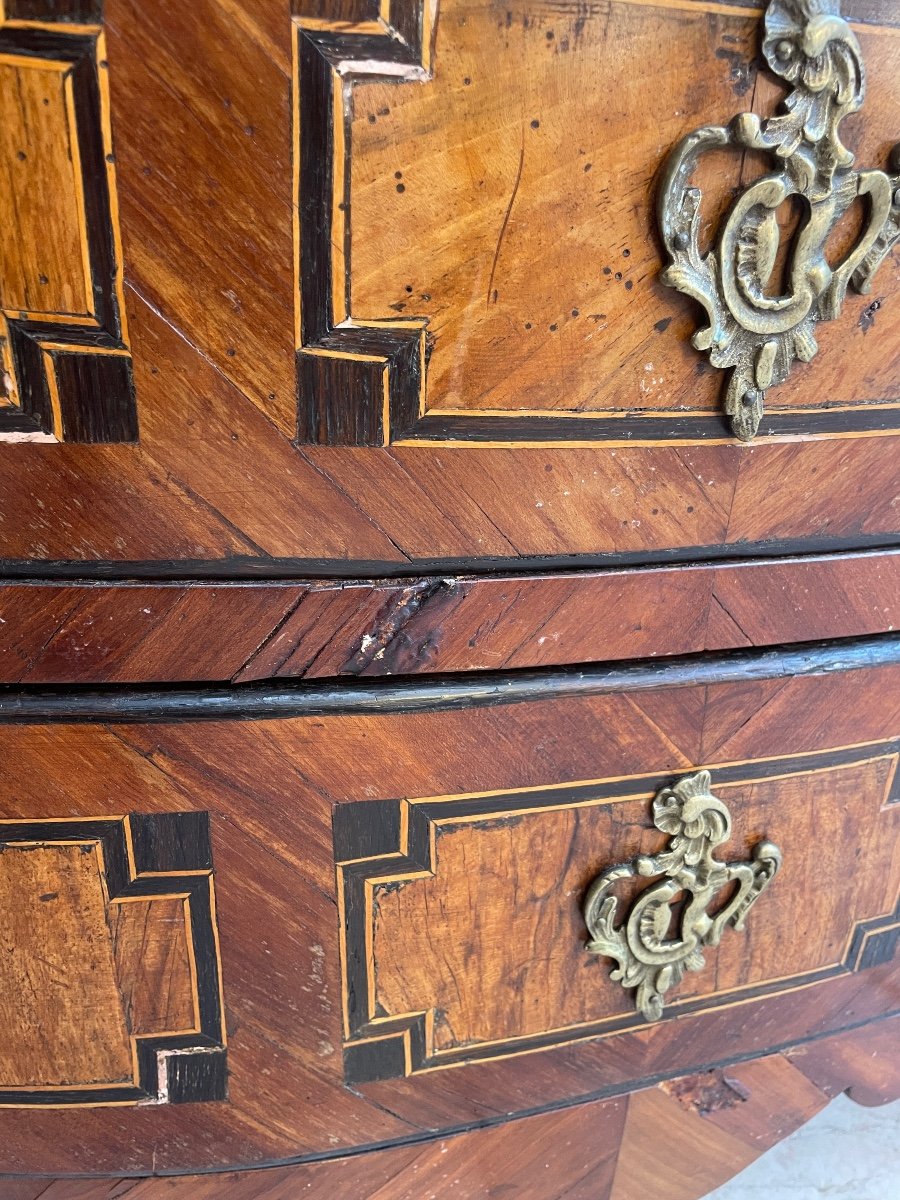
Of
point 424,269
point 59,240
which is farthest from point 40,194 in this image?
point 424,269

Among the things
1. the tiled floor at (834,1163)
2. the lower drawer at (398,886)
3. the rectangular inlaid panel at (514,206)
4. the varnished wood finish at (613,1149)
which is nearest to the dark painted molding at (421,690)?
the lower drawer at (398,886)

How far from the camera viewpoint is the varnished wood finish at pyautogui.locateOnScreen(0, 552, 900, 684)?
0.38 metres

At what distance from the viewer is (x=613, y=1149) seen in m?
0.55

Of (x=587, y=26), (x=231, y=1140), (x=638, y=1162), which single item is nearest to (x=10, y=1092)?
(x=231, y=1140)

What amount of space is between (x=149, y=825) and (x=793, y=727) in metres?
0.34

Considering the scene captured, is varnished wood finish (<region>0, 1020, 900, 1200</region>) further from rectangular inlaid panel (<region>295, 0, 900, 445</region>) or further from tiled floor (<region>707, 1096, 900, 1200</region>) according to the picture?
rectangular inlaid panel (<region>295, 0, 900, 445</region>)

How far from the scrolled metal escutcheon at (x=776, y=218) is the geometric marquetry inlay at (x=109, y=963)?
1.09ft

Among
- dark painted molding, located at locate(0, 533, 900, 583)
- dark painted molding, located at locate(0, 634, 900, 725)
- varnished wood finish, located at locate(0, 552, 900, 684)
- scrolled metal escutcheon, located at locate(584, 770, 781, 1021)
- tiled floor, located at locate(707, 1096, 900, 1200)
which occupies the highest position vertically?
dark painted molding, located at locate(0, 533, 900, 583)

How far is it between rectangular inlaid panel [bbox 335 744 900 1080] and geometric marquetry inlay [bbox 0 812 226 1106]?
0.07 meters

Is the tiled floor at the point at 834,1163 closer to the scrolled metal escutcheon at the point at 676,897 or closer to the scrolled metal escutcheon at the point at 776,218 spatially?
the scrolled metal escutcheon at the point at 676,897

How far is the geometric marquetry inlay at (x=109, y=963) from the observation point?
417 millimetres

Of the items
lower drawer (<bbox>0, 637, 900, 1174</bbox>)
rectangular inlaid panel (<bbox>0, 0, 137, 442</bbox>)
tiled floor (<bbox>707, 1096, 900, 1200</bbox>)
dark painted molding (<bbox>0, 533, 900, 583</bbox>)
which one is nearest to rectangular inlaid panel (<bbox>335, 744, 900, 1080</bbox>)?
lower drawer (<bbox>0, 637, 900, 1174</bbox>)

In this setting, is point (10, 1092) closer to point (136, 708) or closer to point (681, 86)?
point (136, 708)

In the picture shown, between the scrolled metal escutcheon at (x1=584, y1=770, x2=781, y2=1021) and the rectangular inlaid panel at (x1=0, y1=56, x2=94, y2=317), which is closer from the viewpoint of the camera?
the rectangular inlaid panel at (x1=0, y1=56, x2=94, y2=317)
